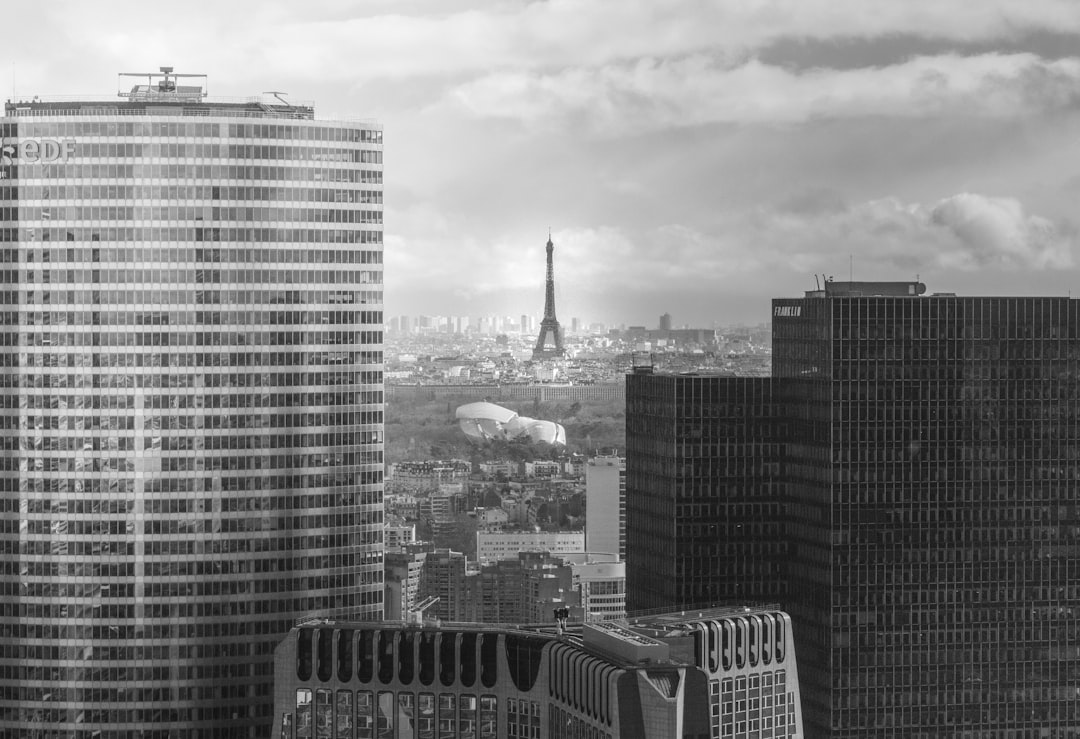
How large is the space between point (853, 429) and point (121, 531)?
48.8 m

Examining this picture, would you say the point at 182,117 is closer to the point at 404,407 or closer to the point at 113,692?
the point at 113,692

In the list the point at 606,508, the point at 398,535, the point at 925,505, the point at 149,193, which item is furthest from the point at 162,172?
the point at 606,508

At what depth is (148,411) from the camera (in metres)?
126

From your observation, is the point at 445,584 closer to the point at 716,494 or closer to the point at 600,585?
the point at 600,585

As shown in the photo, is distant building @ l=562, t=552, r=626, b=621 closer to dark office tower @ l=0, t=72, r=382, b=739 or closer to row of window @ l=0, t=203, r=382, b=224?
dark office tower @ l=0, t=72, r=382, b=739

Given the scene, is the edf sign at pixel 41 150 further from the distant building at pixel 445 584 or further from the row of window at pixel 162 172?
the distant building at pixel 445 584

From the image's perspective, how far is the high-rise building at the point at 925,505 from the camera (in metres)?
121

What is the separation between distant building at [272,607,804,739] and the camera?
3942 inches

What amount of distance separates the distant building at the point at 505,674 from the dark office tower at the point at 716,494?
643 inches

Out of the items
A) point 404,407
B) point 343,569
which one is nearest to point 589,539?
point 404,407

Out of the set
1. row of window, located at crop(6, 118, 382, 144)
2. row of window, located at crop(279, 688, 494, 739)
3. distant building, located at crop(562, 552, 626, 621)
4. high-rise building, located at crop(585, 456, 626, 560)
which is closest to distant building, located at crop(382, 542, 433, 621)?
distant building, located at crop(562, 552, 626, 621)

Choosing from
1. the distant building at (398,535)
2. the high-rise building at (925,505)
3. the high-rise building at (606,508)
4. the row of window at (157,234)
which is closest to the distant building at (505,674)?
the high-rise building at (925,505)

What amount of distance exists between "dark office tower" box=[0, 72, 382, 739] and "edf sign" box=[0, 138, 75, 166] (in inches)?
5.2

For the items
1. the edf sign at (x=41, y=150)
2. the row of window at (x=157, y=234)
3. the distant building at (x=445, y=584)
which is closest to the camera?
the edf sign at (x=41, y=150)
